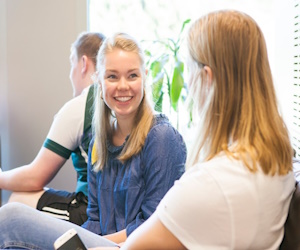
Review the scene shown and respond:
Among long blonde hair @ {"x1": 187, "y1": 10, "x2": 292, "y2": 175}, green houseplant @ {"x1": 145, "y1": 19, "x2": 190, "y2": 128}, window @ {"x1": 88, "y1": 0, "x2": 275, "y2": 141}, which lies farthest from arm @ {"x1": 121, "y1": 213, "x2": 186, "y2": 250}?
window @ {"x1": 88, "y1": 0, "x2": 275, "y2": 141}

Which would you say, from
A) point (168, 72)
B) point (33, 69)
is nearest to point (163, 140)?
point (168, 72)

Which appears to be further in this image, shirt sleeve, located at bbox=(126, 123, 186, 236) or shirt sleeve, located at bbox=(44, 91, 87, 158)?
shirt sleeve, located at bbox=(44, 91, 87, 158)

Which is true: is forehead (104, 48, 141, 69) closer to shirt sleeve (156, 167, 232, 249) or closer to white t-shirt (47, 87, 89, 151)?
white t-shirt (47, 87, 89, 151)

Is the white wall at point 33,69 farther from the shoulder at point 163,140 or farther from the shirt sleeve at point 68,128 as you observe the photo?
the shoulder at point 163,140

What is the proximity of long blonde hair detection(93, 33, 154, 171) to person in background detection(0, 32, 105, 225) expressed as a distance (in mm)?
190

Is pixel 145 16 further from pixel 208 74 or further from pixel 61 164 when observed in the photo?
pixel 208 74

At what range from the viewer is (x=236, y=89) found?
117cm

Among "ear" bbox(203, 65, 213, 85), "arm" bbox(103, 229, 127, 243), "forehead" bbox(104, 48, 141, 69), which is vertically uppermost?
"ear" bbox(203, 65, 213, 85)

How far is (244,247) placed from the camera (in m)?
1.10

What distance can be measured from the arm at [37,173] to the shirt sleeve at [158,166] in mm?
571

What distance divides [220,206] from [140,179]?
2.30ft

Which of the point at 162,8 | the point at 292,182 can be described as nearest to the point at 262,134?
the point at 292,182

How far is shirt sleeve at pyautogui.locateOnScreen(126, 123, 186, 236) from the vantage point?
1.67m

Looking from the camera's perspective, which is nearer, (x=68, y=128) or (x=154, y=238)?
(x=154, y=238)
